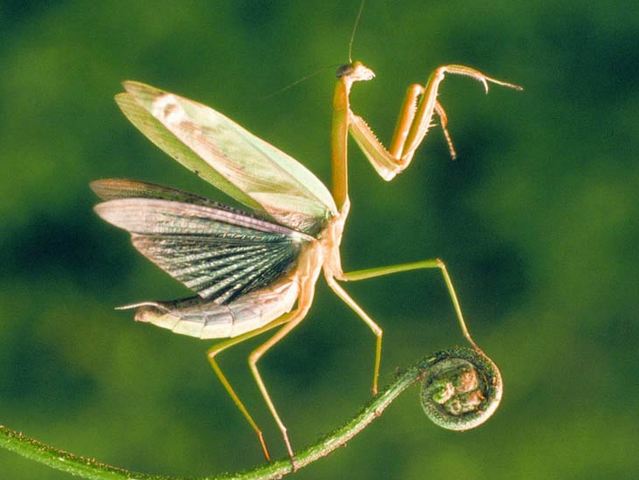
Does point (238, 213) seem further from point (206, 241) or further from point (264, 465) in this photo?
point (264, 465)

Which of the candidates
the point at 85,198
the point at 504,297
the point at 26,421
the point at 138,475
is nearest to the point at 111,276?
the point at 85,198

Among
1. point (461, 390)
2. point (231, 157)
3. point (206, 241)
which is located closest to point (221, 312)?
point (206, 241)

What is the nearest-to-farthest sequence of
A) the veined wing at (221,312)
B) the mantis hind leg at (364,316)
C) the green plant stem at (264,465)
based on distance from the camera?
the green plant stem at (264,465) < the veined wing at (221,312) < the mantis hind leg at (364,316)

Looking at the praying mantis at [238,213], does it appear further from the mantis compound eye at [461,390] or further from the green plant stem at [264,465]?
the mantis compound eye at [461,390]

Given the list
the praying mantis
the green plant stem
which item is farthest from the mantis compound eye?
the praying mantis

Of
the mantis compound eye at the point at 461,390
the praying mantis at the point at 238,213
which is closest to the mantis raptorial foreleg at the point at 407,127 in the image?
the praying mantis at the point at 238,213

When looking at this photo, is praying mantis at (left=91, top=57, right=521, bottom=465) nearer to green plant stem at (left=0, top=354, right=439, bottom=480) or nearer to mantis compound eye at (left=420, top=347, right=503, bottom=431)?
green plant stem at (left=0, top=354, right=439, bottom=480)
